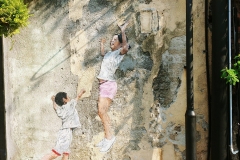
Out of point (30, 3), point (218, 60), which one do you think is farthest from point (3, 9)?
point (218, 60)

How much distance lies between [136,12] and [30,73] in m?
1.87

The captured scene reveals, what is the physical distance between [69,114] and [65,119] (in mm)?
101

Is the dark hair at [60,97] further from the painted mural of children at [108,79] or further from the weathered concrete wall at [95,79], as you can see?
the painted mural of children at [108,79]

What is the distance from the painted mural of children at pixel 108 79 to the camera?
539cm

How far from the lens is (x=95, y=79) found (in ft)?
18.0

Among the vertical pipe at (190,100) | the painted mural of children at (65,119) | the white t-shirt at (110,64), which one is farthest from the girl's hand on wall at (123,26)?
the painted mural of children at (65,119)

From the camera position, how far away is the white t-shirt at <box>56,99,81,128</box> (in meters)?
5.57

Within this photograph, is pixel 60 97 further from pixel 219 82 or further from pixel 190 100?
pixel 219 82

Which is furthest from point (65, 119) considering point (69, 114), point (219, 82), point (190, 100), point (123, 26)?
point (219, 82)

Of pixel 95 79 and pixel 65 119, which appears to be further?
pixel 65 119

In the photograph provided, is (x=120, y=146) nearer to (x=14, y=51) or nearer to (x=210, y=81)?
(x=210, y=81)

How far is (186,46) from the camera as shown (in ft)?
16.0

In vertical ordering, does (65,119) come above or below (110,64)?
below

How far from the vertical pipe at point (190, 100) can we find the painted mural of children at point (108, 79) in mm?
952
